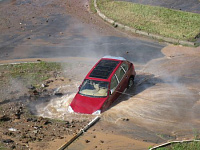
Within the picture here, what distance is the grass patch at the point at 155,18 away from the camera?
24.9 metres

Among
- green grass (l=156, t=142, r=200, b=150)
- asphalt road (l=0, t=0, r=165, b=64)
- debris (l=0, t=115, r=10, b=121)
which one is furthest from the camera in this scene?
asphalt road (l=0, t=0, r=165, b=64)

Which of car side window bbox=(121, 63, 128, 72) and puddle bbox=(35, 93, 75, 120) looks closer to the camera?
puddle bbox=(35, 93, 75, 120)

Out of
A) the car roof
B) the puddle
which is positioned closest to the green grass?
the car roof

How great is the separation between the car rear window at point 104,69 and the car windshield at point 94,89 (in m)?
0.34

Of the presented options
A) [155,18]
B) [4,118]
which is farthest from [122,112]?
[155,18]

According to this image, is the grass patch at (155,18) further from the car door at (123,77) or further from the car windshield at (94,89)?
the car windshield at (94,89)

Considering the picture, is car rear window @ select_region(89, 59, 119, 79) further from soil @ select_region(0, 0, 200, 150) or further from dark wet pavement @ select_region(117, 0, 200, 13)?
dark wet pavement @ select_region(117, 0, 200, 13)

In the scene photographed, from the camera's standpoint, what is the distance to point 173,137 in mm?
14055

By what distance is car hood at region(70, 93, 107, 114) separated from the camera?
15844 mm

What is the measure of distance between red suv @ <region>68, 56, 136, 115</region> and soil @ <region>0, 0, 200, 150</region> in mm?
365

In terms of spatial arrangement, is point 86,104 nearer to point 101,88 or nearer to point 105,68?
point 101,88

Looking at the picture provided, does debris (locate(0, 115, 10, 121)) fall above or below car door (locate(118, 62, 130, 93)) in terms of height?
below

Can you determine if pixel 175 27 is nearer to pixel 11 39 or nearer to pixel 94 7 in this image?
pixel 94 7

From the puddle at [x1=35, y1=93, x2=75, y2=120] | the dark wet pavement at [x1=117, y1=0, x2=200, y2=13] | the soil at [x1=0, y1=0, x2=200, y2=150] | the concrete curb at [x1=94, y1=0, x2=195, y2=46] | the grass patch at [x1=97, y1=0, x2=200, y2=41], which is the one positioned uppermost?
the dark wet pavement at [x1=117, y1=0, x2=200, y2=13]
